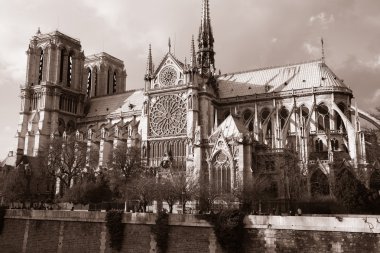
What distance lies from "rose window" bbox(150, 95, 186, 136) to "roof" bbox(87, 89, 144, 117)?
1176 centimetres

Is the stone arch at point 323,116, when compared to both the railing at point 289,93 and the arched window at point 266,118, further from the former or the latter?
the arched window at point 266,118

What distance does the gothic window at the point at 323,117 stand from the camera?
198ft

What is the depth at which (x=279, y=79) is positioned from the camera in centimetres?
6781

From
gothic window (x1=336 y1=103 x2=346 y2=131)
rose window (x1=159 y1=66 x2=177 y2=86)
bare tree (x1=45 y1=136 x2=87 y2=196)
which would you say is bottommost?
bare tree (x1=45 y1=136 x2=87 y2=196)

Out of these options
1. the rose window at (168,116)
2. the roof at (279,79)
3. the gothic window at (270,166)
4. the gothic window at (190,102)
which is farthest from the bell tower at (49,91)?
the gothic window at (270,166)

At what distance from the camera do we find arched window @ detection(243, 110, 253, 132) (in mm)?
63803

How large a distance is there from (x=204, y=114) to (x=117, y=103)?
24667 millimetres

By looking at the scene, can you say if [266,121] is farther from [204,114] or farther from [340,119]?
[340,119]

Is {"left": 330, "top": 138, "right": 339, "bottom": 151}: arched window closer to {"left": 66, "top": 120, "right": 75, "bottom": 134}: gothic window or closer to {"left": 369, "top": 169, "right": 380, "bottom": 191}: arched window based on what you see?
{"left": 369, "top": 169, "right": 380, "bottom": 191}: arched window

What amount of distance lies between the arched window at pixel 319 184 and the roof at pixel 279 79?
16.0 metres

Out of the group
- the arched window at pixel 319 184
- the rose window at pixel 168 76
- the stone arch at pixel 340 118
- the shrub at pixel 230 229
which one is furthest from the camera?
the rose window at pixel 168 76

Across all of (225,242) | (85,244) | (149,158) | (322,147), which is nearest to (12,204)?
(149,158)

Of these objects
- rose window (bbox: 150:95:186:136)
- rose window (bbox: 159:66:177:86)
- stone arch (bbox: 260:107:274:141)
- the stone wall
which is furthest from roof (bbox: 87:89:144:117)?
the stone wall

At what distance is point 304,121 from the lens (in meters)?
58.7
